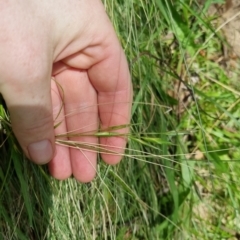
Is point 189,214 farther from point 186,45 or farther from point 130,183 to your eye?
point 186,45

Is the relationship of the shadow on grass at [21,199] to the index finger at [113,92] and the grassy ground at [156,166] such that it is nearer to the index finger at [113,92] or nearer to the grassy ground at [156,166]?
the grassy ground at [156,166]

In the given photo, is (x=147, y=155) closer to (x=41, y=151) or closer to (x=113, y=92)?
(x=113, y=92)

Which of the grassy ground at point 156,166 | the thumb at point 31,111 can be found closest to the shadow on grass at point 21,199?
the grassy ground at point 156,166

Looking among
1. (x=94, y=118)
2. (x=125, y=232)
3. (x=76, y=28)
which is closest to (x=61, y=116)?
(x=94, y=118)

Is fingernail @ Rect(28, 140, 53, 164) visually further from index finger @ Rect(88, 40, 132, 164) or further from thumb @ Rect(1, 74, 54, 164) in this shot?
index finger @ Rect(88, 40, 132, 164)

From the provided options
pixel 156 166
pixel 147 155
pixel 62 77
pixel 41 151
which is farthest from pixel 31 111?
pixel 156 166

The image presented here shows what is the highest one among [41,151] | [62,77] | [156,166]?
[62,77]
